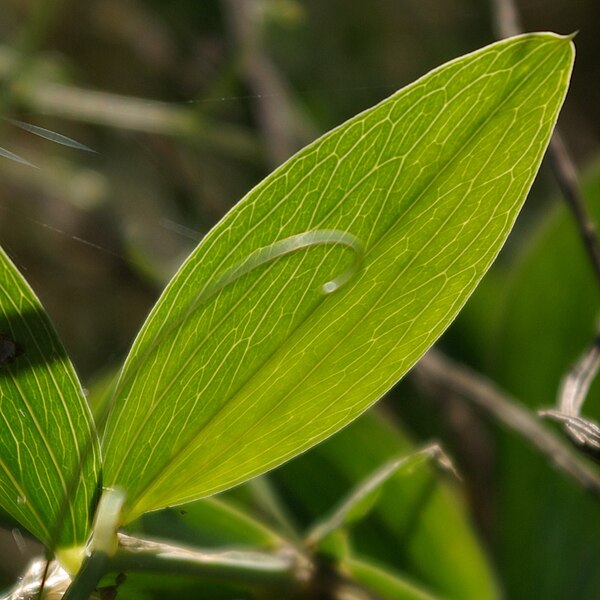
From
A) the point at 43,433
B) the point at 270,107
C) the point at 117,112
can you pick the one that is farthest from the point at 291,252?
the point at 270,107

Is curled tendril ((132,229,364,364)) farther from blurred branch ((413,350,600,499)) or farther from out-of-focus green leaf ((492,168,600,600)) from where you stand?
out-of-focus green leaf ((492,168,600,600))

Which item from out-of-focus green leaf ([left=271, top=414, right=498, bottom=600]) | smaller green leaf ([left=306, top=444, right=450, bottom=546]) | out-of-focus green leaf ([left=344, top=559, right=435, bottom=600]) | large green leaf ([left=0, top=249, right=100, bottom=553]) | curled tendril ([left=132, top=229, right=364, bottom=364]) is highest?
curled tendril ([left=132, top=229, right=364, bottom=364])

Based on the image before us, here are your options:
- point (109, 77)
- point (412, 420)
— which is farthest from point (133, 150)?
point (412, 420)

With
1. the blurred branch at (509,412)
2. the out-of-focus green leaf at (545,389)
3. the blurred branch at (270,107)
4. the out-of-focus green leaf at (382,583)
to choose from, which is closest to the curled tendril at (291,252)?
the out-of-focus green leaf at (382,583)

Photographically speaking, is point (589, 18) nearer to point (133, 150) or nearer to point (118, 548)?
point (133, 150)

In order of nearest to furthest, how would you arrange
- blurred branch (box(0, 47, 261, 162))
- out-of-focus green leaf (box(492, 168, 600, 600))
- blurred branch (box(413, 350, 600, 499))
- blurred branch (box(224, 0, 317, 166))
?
blurred branch (box(413, 350, 600, 499)) < out-of-focus green leaf (box(492, 168, 600, 600)) < blurred branch (box(0, 47, 261, 162)) < blurred branch (box(224, 0, 317, 166))

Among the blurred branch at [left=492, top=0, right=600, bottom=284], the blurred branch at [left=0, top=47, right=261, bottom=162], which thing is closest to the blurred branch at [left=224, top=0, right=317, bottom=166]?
the blurred branch at [left=0, top=47, right=261, bottom=162]
